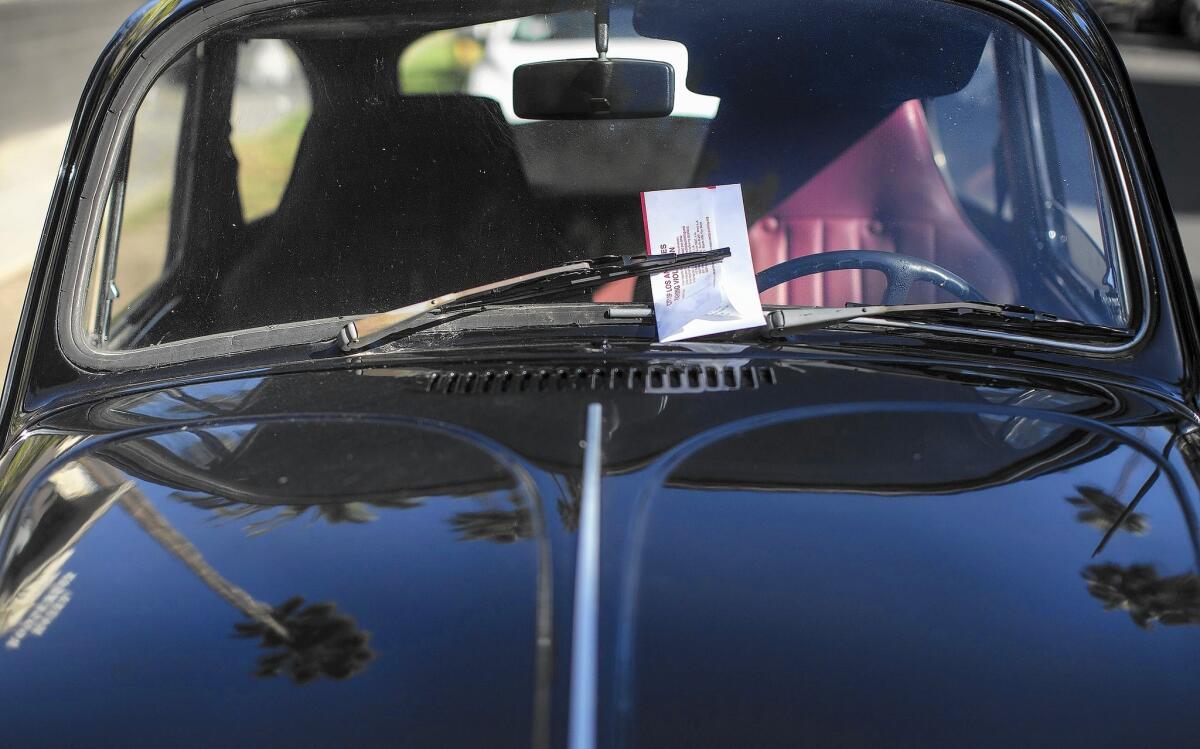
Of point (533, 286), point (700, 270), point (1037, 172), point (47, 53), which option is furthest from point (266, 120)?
point (47, 53)

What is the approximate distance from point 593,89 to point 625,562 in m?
1.03

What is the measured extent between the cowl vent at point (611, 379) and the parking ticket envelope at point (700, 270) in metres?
0.11

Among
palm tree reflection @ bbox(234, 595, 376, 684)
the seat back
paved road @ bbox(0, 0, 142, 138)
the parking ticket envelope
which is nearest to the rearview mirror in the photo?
the parking ticket envelope

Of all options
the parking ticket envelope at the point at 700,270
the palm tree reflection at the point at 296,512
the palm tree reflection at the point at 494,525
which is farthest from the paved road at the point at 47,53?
the palm tree reflection at the point at 494,525

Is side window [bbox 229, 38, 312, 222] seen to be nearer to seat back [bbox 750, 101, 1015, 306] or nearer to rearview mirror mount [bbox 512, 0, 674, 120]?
rearview mirror mount [bbox 512, 0, 674, 120]

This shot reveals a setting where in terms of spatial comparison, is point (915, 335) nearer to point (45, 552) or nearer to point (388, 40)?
point (388, 40)

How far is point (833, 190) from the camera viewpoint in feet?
7.34

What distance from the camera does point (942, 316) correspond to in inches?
79.7

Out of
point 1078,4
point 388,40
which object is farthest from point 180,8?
point 1078,4

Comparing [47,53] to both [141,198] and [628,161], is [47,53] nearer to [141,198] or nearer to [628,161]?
[141,198]

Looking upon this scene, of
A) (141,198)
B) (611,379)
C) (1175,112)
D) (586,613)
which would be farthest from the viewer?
(1175,112)

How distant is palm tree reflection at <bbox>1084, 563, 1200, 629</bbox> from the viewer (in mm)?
1416

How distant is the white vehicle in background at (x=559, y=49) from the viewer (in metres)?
2.15

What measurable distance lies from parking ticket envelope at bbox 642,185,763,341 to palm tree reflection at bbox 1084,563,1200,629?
72cm
